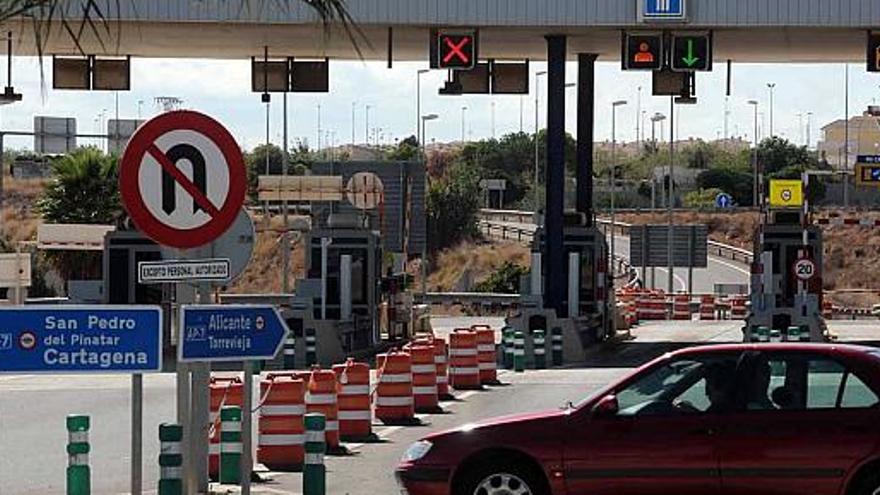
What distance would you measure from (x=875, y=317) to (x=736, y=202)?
226ft

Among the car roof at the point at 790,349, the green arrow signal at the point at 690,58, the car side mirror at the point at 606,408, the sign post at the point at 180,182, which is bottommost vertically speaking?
the car side mirror at the point at 606,408

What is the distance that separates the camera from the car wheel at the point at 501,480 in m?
11.9

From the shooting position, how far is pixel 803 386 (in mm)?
11711

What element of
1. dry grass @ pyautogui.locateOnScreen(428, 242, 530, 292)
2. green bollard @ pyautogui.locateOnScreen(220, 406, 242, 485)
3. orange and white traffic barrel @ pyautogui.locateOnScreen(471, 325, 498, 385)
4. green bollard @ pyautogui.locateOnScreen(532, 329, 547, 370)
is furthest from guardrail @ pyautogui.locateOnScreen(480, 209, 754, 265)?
green bollard @ pyautogui.locateOnScreen(220, 406, 242, 485)

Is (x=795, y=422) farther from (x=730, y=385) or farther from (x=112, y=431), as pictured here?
(x=112, y=431)

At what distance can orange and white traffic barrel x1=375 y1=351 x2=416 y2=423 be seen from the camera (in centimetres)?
2094

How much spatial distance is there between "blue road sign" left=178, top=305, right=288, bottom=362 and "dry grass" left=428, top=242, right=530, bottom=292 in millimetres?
71395

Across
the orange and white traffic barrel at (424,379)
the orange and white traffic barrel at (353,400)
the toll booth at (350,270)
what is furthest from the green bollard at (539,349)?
the orange and white traffic barrel at (353,400)

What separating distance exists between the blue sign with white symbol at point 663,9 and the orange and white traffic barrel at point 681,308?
2741cm

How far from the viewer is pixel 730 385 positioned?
11.8 meters

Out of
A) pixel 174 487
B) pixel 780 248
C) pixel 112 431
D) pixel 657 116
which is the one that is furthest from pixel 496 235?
pixel 174 487

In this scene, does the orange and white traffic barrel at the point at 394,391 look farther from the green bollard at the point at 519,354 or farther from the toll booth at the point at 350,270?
the toll booth at the point at 350,270

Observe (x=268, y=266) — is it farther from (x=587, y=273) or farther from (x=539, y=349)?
(x=539, y=349)

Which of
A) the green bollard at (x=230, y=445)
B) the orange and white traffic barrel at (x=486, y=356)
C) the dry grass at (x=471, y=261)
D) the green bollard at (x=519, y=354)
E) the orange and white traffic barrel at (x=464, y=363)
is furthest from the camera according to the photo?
the dry grass at (x=471, y=261)
